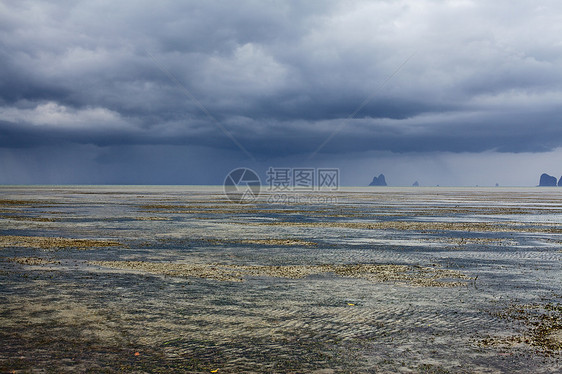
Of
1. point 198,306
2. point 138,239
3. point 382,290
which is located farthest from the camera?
point 138,239

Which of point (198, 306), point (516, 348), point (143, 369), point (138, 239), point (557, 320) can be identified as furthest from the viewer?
point (138, 239)

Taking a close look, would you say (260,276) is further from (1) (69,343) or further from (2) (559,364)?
(2) (559,364)

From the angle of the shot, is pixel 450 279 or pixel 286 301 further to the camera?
pixel 450 279

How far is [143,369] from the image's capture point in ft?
25.4

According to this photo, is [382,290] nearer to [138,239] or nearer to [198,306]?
[198,306]

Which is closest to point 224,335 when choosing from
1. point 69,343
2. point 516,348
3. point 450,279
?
point 69,343

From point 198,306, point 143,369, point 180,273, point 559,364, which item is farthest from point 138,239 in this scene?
point 559,364

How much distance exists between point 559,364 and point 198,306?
729cm

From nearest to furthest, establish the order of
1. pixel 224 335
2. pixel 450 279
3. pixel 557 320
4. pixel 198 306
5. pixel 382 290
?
pixel 224 335 → pixel 557 320 → pixel 198 306 → pixel 382 290 → pixel 450 279

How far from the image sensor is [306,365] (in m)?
7.97

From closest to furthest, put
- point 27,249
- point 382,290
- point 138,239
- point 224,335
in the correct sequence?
point 224,335 < point 382,290 < point 27,249 < point 138,239

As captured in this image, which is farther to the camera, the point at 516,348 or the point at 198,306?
the point at 198,306

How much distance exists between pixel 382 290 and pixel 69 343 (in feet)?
26.6

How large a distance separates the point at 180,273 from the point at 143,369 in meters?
8.44
